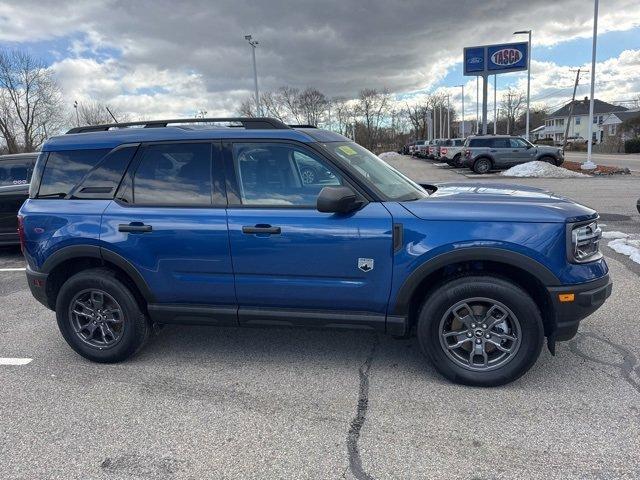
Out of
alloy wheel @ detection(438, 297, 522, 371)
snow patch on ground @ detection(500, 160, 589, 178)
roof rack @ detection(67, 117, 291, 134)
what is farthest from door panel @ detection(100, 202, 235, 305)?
snow patch on ground @ detection(500, 160, 589, 178)

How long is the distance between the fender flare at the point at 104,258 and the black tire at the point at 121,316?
0.14 metres

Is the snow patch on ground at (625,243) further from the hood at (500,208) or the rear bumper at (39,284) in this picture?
the rear bumper at (39,284)

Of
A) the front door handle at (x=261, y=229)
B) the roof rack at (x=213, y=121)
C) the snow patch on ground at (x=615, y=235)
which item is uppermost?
the roof rack at (x=213, y=121)

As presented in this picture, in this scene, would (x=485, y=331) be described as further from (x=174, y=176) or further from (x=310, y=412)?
(x=174, y=176)

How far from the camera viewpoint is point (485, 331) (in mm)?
3299

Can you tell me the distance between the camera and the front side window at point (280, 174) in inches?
137

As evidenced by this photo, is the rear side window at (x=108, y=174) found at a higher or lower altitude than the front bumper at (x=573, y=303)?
higher

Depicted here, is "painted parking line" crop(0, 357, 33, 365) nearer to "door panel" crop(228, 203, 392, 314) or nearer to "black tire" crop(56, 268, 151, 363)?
"black tire" crop(56, 268, 151, 363)

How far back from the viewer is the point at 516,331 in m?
3.24

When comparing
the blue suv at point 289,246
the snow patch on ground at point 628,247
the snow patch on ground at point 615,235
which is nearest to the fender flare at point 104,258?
the blue suv at point 289,246

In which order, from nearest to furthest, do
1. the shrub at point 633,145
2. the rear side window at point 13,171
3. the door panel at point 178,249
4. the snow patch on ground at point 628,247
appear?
the door panel at point 178,249 → the snow patch on ground at point 628,247 → the rear side window at point 13,171 → the shrub at point 633,145

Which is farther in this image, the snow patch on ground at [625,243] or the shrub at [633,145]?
the shrub at [633,145]

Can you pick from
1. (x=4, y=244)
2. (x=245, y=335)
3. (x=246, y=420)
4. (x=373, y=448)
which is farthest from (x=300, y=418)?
(x=4, y=244)

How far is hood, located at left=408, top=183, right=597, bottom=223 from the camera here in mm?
3111
